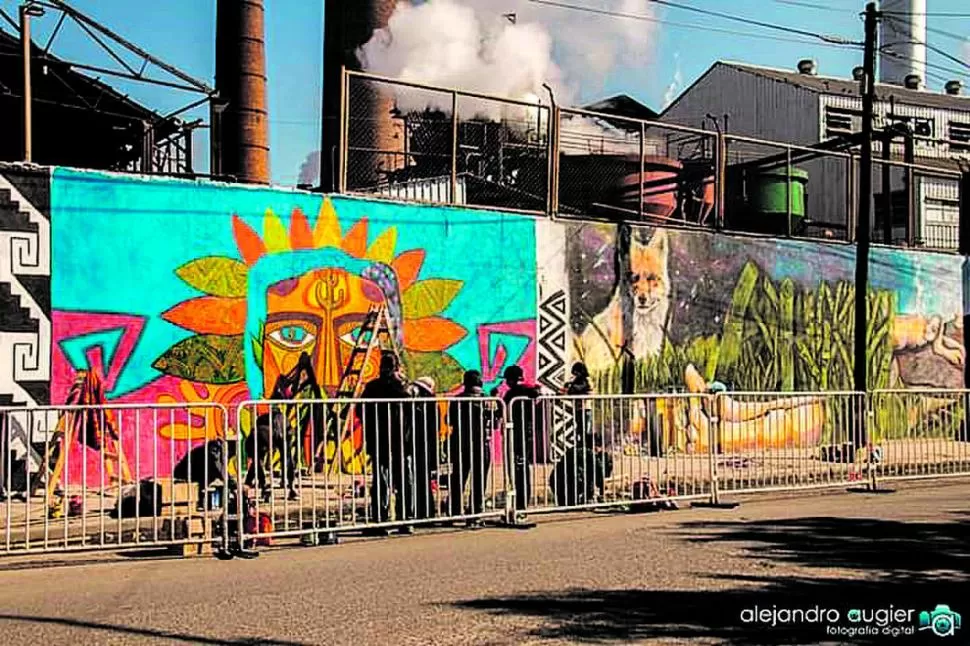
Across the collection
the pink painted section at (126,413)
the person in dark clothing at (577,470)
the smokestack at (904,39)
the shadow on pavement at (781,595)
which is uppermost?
the smokestack at (904,39)

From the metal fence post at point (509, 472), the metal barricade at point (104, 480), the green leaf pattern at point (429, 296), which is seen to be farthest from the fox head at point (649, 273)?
the metal barricade at point (104, 480)

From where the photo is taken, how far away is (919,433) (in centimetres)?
1469

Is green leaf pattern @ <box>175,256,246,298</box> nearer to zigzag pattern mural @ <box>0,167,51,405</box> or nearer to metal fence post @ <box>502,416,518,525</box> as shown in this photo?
zigzag pattern mural @ <box>0,167,51,405</box>

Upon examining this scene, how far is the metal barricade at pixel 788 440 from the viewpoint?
12531mm

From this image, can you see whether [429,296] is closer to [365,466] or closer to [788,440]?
[788,440]

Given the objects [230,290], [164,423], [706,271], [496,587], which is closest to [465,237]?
[230,290]

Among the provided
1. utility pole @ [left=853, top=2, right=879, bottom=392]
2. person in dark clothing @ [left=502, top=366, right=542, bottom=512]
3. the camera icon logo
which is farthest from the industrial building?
the camera icon logo

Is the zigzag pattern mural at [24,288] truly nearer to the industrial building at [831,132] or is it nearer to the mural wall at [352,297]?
the mural wall at [352,297]

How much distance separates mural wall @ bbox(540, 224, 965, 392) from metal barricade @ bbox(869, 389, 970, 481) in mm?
5391

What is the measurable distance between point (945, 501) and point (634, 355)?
7.52 m

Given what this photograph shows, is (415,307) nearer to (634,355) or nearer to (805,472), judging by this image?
(634,355)

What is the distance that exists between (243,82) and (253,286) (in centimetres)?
1520

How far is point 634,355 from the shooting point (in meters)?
19.5

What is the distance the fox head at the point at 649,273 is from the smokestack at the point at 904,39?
145ft
